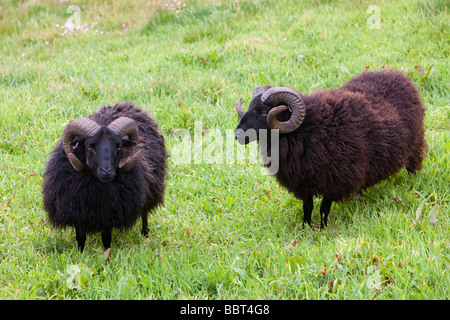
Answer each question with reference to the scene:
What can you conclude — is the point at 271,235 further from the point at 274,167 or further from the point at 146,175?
the point at 146,175

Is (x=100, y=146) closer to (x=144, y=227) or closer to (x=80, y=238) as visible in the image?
(x=80, y=238)

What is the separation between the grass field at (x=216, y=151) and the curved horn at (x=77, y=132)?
0.92 m

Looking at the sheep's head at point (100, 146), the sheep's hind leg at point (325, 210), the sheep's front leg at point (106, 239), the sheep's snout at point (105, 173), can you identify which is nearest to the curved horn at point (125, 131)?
the sheep's head at point (100, 146)

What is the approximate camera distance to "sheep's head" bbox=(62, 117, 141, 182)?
4.62 metres

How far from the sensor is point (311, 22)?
1062 cm

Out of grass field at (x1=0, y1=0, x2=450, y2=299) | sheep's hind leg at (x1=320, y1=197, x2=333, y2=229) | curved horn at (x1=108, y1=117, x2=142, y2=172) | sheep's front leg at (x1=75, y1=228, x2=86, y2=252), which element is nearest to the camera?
grass field at (x1=0, y1=0, x2=450, y2=299)

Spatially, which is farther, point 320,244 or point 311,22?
point 311,22

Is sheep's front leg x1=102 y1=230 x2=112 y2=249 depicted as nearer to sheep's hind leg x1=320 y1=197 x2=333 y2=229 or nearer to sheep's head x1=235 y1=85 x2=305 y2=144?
sheep's head x1=235 y1=85 x2=305 y2=144

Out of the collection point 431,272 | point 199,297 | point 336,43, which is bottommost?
point 199,297

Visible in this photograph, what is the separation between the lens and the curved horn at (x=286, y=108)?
5137 millimetres

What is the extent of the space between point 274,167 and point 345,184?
0.79 metres

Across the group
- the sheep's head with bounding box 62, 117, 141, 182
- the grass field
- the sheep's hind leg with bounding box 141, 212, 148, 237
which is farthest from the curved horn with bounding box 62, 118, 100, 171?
the sheep's hind leg with bounding box 141, 212, 148, 237

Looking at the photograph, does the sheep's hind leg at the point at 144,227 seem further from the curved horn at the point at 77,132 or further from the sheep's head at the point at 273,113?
the sheep's head at the point at 273,113

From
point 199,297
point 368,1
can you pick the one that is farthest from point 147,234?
point 368,1
